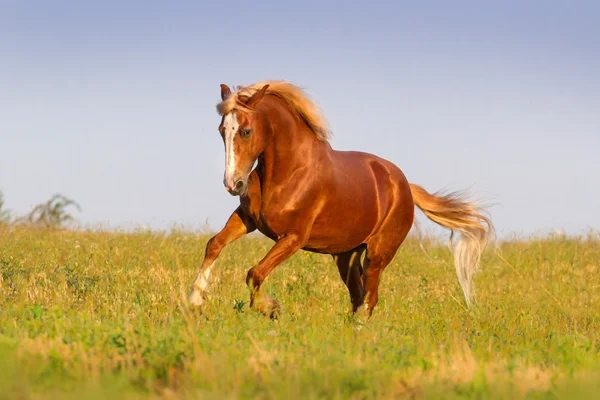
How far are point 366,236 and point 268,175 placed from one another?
5.83ft

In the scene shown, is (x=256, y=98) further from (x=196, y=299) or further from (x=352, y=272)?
(x=352, y=272)

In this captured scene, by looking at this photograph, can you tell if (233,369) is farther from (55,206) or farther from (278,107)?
(55,206)

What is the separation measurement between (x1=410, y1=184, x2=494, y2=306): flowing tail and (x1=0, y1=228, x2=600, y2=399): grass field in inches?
18.4

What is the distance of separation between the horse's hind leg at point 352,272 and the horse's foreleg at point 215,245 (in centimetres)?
188

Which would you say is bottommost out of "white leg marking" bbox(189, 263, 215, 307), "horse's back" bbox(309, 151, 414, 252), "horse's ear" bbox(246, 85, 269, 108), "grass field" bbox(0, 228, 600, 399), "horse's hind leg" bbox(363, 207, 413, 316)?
"grass field" bbox(0, 228, 600, 399)

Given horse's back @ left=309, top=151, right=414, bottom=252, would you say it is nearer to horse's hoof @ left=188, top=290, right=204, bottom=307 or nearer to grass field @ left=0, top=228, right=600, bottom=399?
grass field @ left=0, top=228, right=600, bottom=399

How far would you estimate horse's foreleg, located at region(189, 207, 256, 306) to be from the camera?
8266mm

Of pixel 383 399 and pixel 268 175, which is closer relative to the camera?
pixel 383 399

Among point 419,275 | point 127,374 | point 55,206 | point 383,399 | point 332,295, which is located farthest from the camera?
point 55,206

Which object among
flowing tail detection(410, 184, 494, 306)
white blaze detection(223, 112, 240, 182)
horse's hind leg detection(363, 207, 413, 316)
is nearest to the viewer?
white blaze detection(223, 112, 240, 182)

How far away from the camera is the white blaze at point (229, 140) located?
784cm

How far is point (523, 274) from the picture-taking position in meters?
14.7

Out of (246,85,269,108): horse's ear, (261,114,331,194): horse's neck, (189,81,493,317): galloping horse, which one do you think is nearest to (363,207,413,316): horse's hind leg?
(189,81,493,317): galloping horse

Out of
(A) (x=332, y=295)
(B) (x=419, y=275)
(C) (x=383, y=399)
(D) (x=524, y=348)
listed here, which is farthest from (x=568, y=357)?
(B) (x=419, y=275)
